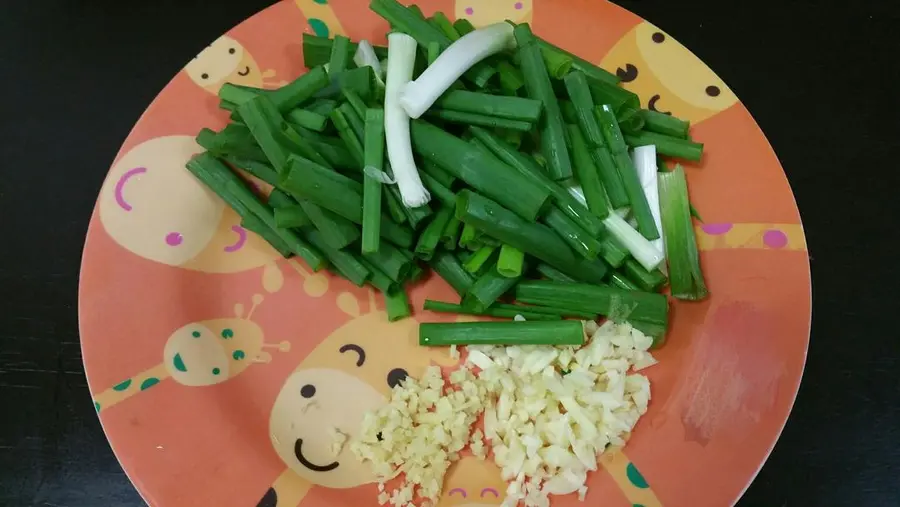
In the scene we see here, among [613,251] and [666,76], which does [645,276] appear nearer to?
[613,251]

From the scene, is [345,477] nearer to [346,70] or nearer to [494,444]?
[494,444]

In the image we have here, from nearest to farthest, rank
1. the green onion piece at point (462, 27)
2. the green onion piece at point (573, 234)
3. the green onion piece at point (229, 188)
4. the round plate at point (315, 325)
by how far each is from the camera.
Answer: the round plate at point (315, 325), the green onion piece at point (573, 234), the green onion piece at point (229, 188), the green onion piece at point (462, 27)

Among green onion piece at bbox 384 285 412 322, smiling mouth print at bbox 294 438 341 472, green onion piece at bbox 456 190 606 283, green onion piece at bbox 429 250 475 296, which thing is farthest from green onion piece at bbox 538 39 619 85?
smiling mouth print at bbox 294 438 341 472

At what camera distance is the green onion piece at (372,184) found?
4.38ft

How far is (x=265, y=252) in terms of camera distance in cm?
151

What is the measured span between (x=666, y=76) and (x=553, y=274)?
22.2 inches

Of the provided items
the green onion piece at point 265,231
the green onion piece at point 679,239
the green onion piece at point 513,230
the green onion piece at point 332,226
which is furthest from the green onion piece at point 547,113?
the green onion piece at point 265,231

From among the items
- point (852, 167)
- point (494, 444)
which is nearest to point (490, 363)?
point (494, 444)

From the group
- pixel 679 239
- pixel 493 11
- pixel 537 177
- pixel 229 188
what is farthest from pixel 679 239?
pixel 229 188

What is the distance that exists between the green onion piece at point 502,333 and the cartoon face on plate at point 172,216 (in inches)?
16.3

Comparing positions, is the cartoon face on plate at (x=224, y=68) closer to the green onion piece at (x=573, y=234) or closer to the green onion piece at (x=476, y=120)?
the green onion piece at (x=476, y=120)

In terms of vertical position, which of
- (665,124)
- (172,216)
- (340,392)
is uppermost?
(665,124)

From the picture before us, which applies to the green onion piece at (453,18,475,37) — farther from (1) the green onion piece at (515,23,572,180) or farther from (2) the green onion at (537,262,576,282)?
(2) the green onion at (537,262,576,282)

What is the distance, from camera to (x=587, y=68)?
1551mm
